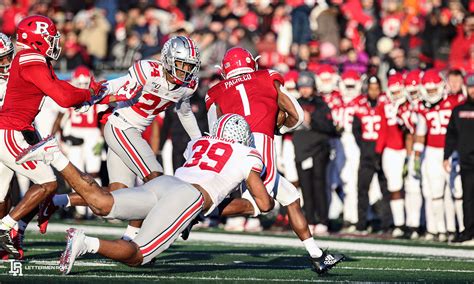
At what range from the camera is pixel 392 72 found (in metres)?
15.0

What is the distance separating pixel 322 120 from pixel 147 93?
4.89 metres

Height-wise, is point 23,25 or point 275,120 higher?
point 23,25

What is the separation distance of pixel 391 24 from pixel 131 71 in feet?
30.8

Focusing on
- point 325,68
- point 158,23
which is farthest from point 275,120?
point 158,23

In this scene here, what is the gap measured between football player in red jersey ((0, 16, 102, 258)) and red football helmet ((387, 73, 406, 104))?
19.4ft

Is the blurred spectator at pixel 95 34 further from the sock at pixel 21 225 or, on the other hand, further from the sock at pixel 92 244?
the sock at pixel 92 244

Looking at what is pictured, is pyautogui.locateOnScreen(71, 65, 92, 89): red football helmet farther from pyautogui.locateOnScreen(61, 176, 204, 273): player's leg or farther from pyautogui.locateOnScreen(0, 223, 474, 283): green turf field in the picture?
pyautogui.locateOnScreen(61, 176, 204, 273): player's leg

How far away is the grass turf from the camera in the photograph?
8.62m

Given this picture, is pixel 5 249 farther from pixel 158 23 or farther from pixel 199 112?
pixel 158 23

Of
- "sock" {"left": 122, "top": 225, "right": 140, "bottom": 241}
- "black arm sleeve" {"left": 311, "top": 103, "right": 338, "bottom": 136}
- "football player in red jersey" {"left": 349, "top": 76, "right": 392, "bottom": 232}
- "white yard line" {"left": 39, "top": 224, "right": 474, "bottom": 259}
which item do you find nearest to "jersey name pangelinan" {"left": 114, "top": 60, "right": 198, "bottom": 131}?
"sock" {"left": 122, "top": 225, "right": 140, "bottom": 241}

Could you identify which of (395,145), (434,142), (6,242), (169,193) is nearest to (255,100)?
(169,193)

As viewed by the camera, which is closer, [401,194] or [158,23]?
[401,194]

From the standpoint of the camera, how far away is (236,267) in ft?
31.9

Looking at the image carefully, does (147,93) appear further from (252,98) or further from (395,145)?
(395,145)
